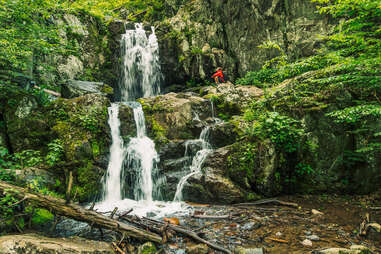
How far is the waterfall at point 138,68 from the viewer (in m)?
14.1

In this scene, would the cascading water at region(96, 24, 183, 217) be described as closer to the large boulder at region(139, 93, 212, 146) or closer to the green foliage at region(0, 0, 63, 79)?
the large boulder at region(139, 93, 212, 146)

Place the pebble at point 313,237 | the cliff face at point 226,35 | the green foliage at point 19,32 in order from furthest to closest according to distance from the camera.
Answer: the cliff face at point 226,35
the green foliage at point 19,32
the pebble at point 313,237

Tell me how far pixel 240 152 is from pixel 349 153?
3393 millimetres

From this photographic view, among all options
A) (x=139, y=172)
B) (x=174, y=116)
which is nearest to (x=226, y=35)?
(x=174, y=116)

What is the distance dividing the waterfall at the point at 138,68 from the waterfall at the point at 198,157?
7296mm

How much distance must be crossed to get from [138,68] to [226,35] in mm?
7457

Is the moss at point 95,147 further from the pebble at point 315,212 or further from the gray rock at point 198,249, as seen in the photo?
the pebble at point 315,212

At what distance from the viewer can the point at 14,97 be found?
6578 mm

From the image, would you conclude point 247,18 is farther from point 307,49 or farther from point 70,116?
point 70,116

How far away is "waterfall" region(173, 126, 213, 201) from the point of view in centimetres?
657

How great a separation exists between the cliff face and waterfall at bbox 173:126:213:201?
7.40 meters

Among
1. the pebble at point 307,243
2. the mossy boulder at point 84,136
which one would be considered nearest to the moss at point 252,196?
the pebble at point 307,243

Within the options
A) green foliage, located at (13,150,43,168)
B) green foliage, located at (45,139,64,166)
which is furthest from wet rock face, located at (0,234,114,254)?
green foliage, located at (45,139,64,166)

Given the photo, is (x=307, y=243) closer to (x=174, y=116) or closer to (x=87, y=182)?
(x=87, y=182)
